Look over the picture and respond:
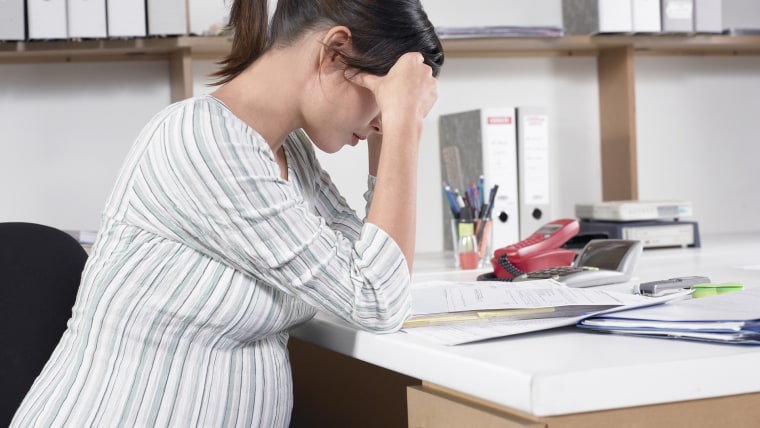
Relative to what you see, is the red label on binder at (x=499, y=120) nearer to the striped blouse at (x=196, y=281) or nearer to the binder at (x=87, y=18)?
the binder at (x=87, y=18)

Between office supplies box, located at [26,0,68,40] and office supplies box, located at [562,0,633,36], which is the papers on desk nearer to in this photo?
office supplies box, located at [562,0,633,36]

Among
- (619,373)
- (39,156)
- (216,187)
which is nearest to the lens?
(619,373)

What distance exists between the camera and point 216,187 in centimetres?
94

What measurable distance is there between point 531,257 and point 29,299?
30.0 inches

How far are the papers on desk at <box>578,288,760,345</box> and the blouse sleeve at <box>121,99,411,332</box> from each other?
21 cm

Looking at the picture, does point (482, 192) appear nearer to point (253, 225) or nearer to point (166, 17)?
point (166, 17)

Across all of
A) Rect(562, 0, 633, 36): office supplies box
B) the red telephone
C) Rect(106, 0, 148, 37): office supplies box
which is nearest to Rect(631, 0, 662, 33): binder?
Rect(562, 0, 633, 36): office supplies box

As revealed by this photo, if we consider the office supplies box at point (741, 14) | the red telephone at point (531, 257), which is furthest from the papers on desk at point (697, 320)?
the office supplies box at point (741, 14)

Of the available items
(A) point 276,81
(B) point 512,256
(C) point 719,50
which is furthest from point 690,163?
(A) point 276,81

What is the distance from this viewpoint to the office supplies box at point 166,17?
75.0 inches

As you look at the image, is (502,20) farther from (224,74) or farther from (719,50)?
(224,74)

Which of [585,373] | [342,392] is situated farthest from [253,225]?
[342,392]

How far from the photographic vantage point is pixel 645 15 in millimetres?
2131

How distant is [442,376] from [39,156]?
1579 mm
